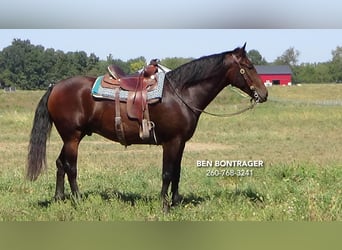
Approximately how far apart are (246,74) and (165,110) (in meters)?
0.99

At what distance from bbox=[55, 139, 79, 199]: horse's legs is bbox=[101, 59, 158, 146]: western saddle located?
60cm

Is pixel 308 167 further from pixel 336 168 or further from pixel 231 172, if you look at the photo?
pixel 231 172

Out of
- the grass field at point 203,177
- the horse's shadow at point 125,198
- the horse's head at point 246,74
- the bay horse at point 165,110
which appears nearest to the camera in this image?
the grass field at point 203,177

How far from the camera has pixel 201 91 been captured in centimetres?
530

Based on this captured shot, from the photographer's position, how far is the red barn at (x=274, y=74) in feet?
18.5

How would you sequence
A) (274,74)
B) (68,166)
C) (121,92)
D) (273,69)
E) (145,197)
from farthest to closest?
(274,74) < (273,69) < (145,197) < (68,166) < (121,92)

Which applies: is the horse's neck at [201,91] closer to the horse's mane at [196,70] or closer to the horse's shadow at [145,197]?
the horse's mane at [196,70]

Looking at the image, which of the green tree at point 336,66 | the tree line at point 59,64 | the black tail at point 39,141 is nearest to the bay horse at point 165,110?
the black tail at point 39,141

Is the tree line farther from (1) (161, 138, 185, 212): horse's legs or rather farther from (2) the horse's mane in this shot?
(1) (161, 138, 185, 212): horse's legs

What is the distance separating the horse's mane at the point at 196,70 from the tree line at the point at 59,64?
0.94ft

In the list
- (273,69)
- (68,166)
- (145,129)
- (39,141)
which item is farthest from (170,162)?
(273,69)

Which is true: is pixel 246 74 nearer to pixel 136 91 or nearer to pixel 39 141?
pixel 136 91

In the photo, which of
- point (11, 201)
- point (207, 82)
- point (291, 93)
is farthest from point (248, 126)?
point (11, 201)

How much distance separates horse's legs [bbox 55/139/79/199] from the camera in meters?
5.44
